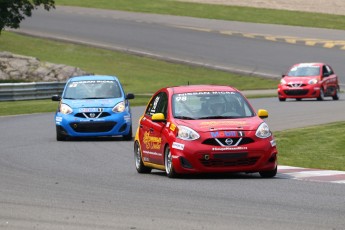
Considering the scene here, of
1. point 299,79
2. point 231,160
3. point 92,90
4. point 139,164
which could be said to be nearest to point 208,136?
point 231,160

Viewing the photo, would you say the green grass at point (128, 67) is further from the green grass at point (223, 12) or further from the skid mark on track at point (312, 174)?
the skid mark on track at point (312, 174)

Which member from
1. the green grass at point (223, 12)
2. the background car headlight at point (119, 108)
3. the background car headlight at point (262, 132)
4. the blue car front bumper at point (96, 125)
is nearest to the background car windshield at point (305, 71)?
the background car headlight at point (119, 108)

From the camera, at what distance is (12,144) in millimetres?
23641

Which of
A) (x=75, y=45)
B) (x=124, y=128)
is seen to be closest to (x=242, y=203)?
(x=124, y=128)

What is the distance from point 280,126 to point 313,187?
518 inches

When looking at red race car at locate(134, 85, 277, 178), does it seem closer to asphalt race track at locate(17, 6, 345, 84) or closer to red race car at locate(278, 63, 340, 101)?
red race car at locate(278, 63, 340, 101)

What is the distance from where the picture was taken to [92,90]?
26.3 m

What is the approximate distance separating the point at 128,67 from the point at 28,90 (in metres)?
13.1

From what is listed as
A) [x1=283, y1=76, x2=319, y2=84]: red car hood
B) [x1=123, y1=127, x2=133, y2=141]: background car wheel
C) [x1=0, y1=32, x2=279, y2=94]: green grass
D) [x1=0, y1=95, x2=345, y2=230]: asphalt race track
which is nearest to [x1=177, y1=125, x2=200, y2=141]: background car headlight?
[x1=0, y1=95, x2=345, y2=230]: asphalt race track

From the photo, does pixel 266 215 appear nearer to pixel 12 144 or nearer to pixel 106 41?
pixel 12 144

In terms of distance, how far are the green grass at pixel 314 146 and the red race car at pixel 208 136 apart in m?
2.02

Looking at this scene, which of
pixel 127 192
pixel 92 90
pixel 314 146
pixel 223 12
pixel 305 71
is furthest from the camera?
pixel 223 12

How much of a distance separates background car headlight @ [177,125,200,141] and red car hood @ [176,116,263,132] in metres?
0.07

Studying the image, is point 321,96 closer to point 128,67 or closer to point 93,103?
point 128,67
